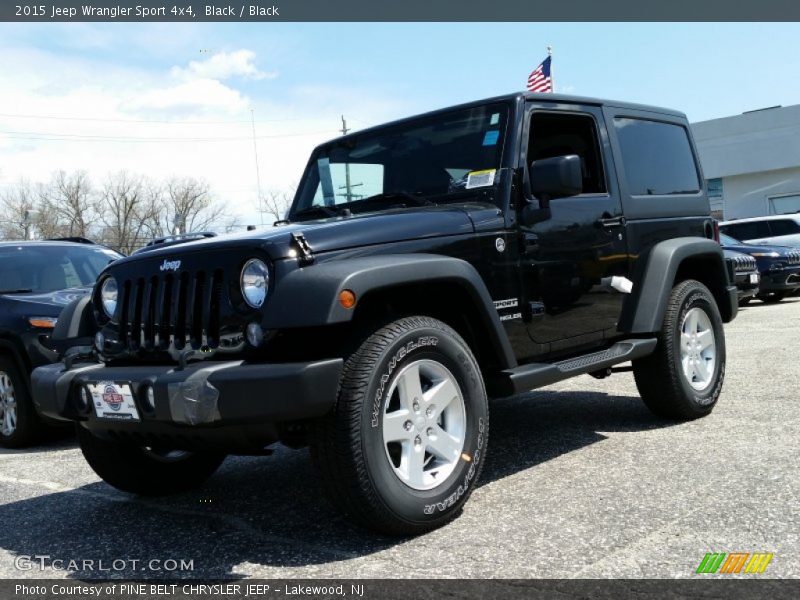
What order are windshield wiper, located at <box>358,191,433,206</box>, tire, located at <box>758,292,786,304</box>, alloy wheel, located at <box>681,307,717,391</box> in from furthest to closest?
1. tire, located at <box>758,292,786,304</box>
2. alloy wheel, located at <box>681,307,717,391</box>
3. windshield wiper, located at <box>358,191,433,206</box>

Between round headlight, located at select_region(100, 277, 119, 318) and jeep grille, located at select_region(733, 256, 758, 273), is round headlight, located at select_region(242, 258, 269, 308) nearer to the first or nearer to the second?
round headlight, located at select_region(100, 277, 119, 318)

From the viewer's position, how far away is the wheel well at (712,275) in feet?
19.0

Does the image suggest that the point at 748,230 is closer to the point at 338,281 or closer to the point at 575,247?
the point at 575,247

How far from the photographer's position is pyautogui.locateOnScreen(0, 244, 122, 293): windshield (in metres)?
6.95

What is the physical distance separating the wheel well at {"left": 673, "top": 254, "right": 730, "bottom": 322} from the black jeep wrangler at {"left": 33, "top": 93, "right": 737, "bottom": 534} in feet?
0.51

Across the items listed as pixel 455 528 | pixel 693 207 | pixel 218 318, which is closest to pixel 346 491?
pixel 455 528

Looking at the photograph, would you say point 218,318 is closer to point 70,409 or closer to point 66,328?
point 70,409

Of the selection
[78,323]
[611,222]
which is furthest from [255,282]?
[611,222]

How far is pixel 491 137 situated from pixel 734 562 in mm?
2494

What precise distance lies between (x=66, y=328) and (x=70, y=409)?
0.69 m

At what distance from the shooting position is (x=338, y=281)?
3186mm

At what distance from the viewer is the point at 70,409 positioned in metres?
3.65

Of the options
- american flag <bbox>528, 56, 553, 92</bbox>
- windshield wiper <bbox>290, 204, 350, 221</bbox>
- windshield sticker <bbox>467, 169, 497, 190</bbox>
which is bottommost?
windshield wiper <bbox>290, 204, 350, 221</bbox>

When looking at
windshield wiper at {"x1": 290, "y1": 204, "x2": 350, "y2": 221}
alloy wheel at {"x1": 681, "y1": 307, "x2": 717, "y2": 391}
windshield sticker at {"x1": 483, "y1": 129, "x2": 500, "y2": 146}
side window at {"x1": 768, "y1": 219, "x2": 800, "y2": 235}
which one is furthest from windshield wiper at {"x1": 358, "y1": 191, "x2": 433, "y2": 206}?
side window at {"x1": 768, "y1": 219, "x2": 800, "y2": 235}
